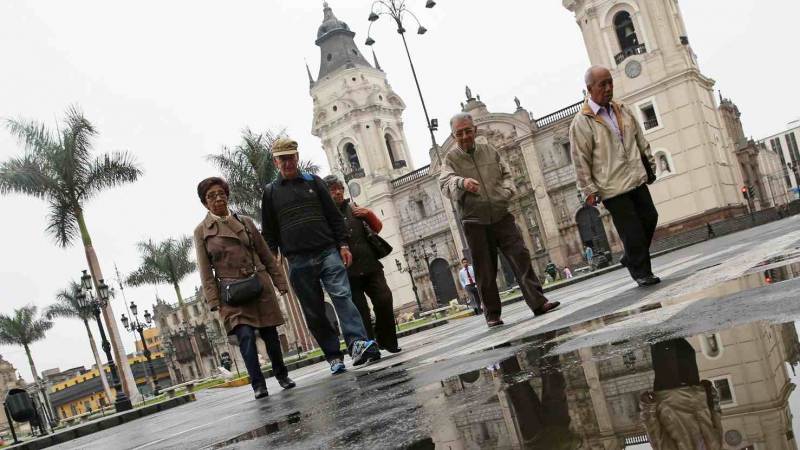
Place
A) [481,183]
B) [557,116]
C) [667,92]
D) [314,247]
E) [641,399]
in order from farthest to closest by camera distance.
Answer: [557,116]
[667,92]
[481,183]
[314,247]
[641,399]

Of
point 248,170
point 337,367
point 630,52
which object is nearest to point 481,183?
point 337,367

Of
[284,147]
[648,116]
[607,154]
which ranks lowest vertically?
[607,154]

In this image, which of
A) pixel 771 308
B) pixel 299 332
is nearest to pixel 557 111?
pixel 299 332

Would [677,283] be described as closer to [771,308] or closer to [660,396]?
[771,308]

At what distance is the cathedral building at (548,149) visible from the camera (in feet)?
136

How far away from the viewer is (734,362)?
6.17 ft

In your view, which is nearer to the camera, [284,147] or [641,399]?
[641,399]

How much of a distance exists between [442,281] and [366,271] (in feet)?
157

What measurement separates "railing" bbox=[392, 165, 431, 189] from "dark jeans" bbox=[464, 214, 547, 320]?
48387 mm

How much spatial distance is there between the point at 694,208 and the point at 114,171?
29.6 m

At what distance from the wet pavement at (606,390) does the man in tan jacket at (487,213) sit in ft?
6.58

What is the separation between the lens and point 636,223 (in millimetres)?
5672

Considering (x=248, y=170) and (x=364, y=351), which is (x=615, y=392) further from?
(x=248, y=170)

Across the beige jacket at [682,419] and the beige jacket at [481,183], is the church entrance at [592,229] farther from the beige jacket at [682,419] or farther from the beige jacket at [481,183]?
the beige jacket at [682,419]
